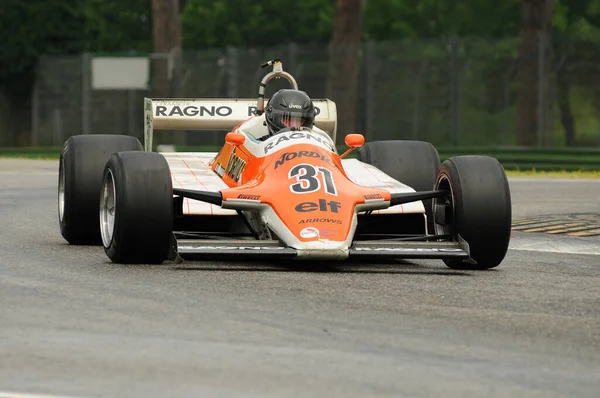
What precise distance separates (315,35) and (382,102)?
30.0m

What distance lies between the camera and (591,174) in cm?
2830

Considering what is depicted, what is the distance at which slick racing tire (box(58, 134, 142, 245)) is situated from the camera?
40.8ft

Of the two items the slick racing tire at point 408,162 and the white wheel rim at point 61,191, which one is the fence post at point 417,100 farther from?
the white wheel rim at point 61,191

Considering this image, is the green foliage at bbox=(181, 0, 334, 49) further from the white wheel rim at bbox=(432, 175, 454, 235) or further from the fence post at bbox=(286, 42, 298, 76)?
the white wheel rim at bbox=(432, 175, 454, 235)

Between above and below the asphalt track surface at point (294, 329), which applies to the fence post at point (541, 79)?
below

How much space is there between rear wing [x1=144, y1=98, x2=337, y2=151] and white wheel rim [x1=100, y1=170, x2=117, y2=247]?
2.83 m

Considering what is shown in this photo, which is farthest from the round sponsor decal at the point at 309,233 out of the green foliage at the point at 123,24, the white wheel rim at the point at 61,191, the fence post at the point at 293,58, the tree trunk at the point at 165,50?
the green foliage at the point at 123,24

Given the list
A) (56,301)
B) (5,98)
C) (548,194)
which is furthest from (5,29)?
(56,301)

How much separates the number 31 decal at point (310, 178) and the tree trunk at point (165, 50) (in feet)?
86.6

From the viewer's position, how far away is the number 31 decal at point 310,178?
1060 centimetres

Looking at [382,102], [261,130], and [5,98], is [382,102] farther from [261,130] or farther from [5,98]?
[261,130]

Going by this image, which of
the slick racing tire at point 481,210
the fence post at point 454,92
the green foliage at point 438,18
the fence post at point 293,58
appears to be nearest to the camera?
the slick racing tire at point 481,210

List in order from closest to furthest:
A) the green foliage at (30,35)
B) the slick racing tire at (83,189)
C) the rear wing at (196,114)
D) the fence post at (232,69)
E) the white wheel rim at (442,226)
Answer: the white wheel rim at (442,226), the slick racing tire at (83,189), the rear wing at (196,114), the fence post at (232,69), the green foliage at (30,35)

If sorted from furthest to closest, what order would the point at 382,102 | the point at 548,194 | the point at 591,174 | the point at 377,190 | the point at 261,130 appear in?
1. the point at 382,102
2. the point at 591,174
3. the point at 548,194
4. the point at 261,130
5. the point at 377,190
